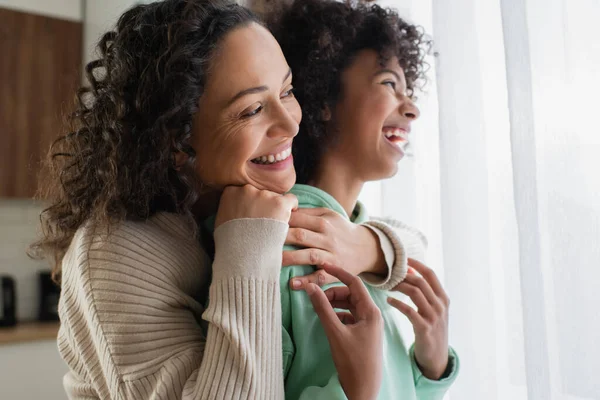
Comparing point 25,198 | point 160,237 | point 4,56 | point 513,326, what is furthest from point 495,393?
point 4,56

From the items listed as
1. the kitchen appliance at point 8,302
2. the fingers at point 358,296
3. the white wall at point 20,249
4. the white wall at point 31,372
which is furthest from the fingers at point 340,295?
the white wall at point 20,249

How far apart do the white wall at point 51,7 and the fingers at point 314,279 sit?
2328mm

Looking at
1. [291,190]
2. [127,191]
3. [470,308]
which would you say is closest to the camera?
[127,191]

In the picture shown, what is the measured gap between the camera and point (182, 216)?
3.24 feet

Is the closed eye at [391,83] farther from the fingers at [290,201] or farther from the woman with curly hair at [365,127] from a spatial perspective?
the fingers at [290,201]

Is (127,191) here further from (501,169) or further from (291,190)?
(501,169)

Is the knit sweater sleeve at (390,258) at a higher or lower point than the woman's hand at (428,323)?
higher

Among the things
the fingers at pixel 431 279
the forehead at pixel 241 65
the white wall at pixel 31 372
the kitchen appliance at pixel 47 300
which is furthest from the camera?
the kitchen appliance at pixel 47 300

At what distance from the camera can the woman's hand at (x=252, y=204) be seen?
91 cm

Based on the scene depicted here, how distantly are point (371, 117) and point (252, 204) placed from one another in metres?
0.37

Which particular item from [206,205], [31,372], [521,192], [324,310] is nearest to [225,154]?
[206,205]

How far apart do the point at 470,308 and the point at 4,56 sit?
2.34 m

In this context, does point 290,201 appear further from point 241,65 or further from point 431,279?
point 431,279

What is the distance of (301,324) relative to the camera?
93 cm
